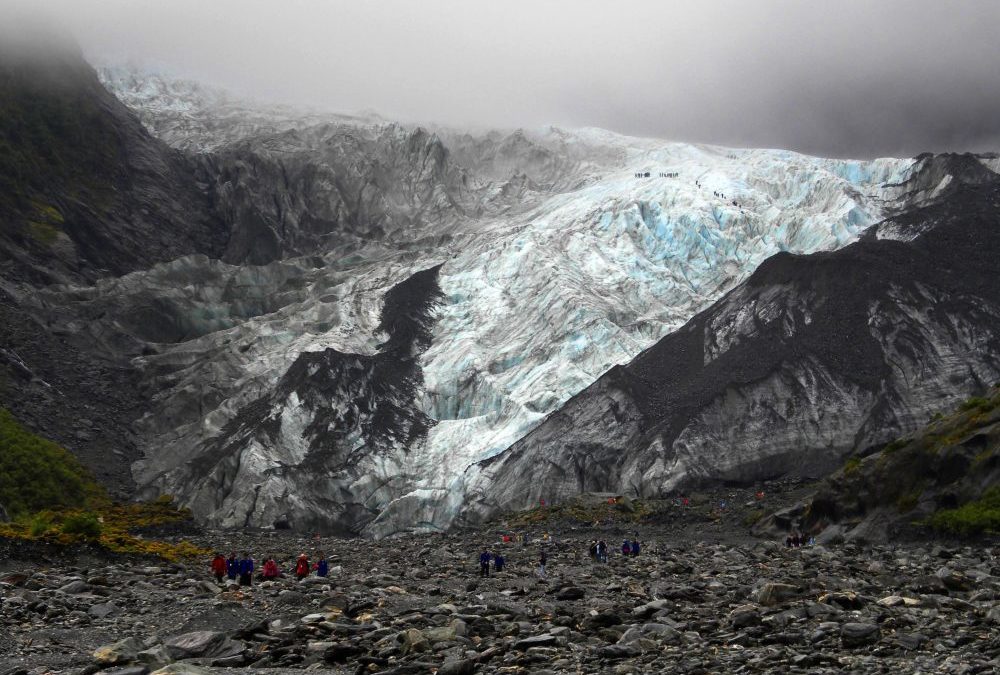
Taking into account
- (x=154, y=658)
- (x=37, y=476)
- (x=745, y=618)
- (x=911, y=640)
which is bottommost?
(x=154, y=658)

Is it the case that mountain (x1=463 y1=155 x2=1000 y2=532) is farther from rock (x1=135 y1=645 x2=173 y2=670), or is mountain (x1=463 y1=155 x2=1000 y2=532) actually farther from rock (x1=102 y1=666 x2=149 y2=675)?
rock (x1=102 y1=666 x2=149 y2=675)

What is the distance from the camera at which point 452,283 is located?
110688 mm

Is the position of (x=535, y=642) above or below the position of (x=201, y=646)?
above

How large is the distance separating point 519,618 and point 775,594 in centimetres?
570

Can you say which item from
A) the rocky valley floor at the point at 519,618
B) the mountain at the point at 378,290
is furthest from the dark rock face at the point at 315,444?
the rocky valley floor at the point at 519,618

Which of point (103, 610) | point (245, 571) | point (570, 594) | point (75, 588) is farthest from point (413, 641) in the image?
point (245, 571)

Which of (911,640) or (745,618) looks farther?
(745,618)

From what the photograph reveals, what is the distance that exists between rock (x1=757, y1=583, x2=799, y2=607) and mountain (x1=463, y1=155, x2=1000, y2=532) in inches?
1872

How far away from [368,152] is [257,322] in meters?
49.7

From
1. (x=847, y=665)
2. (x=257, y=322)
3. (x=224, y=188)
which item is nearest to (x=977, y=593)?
(x=847, y=665)

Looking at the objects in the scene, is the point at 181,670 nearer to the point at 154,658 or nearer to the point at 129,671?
the point at 129,671

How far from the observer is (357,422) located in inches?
3462

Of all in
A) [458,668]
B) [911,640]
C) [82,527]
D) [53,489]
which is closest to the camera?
[458,668]

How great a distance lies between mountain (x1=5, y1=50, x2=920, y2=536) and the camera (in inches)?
3265
